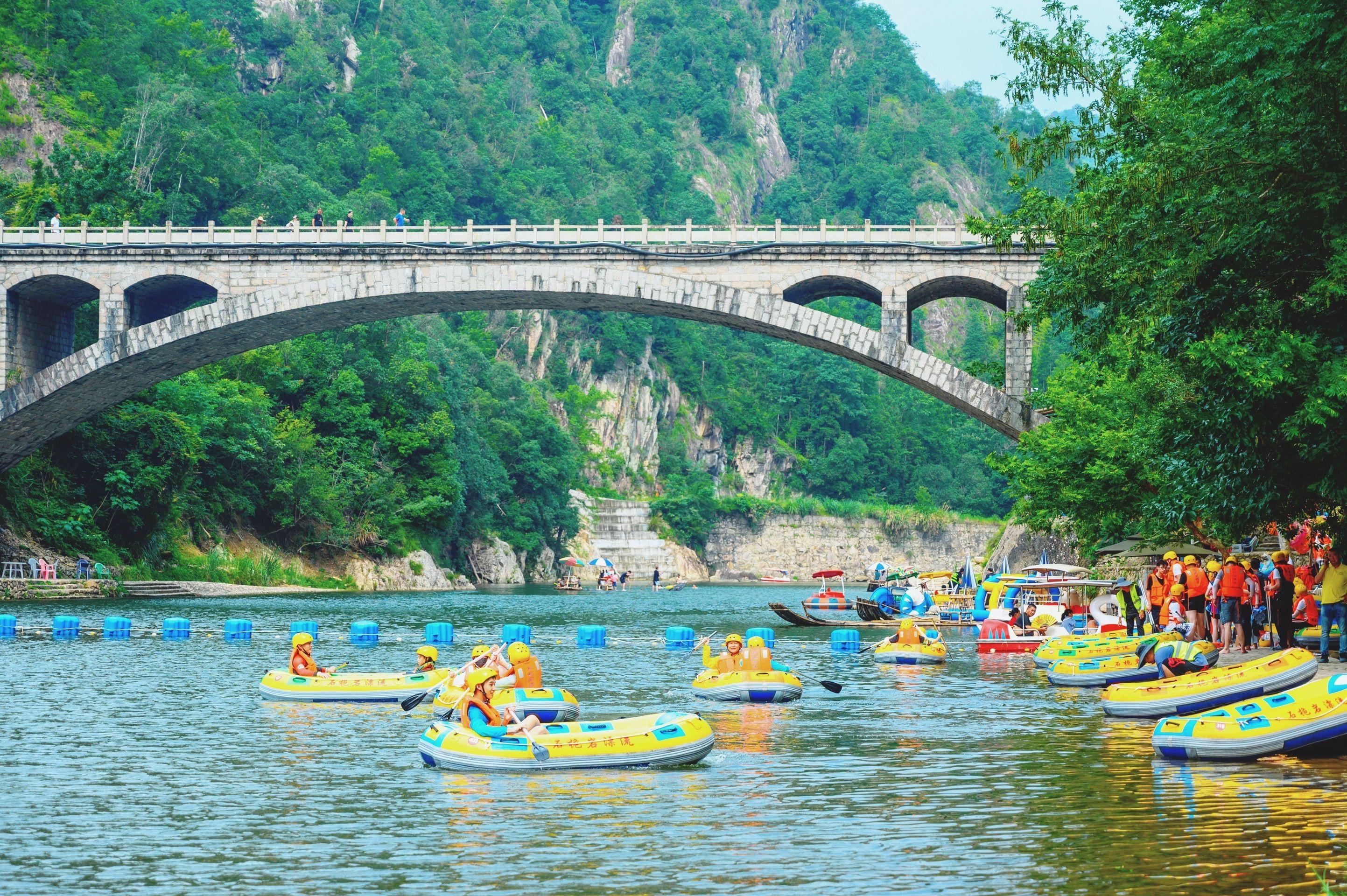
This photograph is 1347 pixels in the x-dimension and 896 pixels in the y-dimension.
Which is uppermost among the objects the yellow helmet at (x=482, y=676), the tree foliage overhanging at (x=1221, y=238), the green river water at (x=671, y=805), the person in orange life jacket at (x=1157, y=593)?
the tree foliage overhanging at (x=1221, y=238)

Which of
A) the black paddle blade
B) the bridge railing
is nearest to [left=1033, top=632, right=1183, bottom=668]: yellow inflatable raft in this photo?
the black paddle blade

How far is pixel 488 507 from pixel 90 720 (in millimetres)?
72295

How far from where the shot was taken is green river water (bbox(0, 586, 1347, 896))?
1184 cm

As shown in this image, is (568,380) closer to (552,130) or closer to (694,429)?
(694,429)

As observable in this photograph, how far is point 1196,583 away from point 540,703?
12245mm

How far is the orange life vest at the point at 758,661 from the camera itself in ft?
82.0

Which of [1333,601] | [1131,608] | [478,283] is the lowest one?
[1131,608]

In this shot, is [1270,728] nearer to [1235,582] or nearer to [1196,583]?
[1235,582]

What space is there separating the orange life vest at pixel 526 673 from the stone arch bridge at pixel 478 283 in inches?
1171

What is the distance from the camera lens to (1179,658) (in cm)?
2241

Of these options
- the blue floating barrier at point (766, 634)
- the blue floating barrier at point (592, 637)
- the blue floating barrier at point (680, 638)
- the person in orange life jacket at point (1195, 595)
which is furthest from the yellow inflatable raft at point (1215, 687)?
the blue floating barrier at point (592, 637)

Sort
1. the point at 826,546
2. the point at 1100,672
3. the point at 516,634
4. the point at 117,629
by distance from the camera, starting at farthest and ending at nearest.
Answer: the point at 826,546
the point at 516,634
the point at 117,629
the point at 1100,672

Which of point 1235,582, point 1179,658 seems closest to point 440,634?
point 1235,582

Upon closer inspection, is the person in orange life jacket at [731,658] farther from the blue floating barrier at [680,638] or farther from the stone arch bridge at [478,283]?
the stone arch bridge at [478,283]
